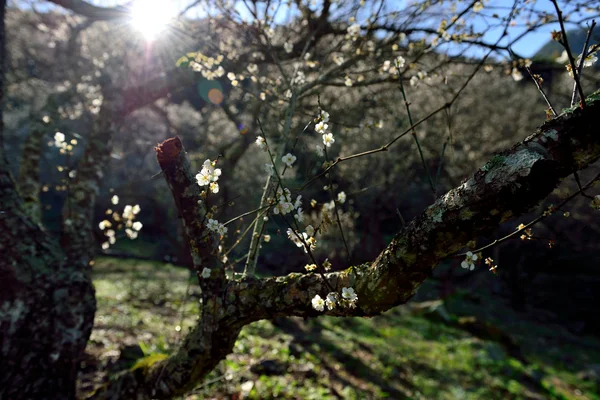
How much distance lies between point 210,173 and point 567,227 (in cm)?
1821

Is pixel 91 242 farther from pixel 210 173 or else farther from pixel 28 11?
pixel 28 11

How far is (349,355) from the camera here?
6.38 m

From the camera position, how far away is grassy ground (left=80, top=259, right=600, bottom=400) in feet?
15.3

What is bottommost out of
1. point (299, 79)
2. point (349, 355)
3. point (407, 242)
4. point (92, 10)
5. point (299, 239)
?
point (349, 355)

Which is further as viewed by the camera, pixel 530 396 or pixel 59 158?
pixel 59 158

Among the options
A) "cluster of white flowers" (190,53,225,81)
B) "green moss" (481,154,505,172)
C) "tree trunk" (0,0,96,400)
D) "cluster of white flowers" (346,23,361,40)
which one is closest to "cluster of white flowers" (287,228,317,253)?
"green moss" (481,154,505,172)

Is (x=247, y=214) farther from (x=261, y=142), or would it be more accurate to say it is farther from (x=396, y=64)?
(x=396, y=64)

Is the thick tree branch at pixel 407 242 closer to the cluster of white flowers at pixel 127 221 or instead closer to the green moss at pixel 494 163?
the green moss at pixel 494 163

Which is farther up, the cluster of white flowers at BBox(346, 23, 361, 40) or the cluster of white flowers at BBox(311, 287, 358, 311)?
the cluster of white flowers at BBox(346, 23, 361, 40)

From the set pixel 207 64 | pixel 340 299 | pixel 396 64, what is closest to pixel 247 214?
pixel 340 299

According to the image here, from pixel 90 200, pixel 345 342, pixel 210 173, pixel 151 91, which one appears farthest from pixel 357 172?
pixel 210 173

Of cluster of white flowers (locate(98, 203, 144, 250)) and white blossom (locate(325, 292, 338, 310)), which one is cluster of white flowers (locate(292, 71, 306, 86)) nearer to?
cluster of white flowers (locate(98, 203, 144, 250))

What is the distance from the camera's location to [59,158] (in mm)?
22578

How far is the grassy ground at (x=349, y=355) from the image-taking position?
4656 millimetres
